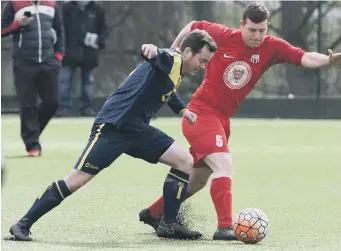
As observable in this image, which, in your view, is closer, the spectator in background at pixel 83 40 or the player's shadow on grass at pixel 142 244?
the player's shadow on grass at pixel 142 244

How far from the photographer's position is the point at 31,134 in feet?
45.0

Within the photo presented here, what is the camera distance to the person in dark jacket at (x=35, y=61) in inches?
537

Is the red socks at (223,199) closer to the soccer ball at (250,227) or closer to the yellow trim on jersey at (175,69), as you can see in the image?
the soccer ball at (250,227)

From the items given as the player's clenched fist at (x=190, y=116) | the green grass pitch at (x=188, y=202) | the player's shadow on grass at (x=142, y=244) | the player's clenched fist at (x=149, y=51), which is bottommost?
the green grass pitch at (x=188, y=202)

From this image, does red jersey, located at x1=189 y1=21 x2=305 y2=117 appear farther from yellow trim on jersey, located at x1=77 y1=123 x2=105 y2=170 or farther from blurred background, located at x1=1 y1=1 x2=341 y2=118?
blurred background, located at x1=1 y1=1 x2=341 y2=118

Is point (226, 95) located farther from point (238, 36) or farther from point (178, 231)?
point (178, 231)

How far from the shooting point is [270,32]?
22.2m

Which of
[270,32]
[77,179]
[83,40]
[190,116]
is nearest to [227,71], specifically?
[190,116]

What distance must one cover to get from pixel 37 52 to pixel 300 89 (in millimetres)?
9791

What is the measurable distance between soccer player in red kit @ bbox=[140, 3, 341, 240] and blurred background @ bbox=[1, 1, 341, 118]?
45.0 ft

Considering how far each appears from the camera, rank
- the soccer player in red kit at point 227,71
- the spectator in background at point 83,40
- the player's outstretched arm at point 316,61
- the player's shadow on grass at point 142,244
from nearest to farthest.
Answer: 1. the player's shadow on grass at point 142,244
2. the soccer player in red kit at point 227,71
3. the player's outstretched arm at point 316,61
4. the spectator in background at point 83,40

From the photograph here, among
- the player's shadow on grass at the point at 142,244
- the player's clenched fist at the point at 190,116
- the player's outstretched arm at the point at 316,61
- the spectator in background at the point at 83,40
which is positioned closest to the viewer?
the player's shadow on grass at the point at 142,244

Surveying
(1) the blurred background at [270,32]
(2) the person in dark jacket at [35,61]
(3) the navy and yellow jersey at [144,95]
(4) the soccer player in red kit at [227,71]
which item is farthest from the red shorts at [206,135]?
(1) the blurred background at [270,32]

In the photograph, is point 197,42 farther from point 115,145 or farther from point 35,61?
point 35,61
